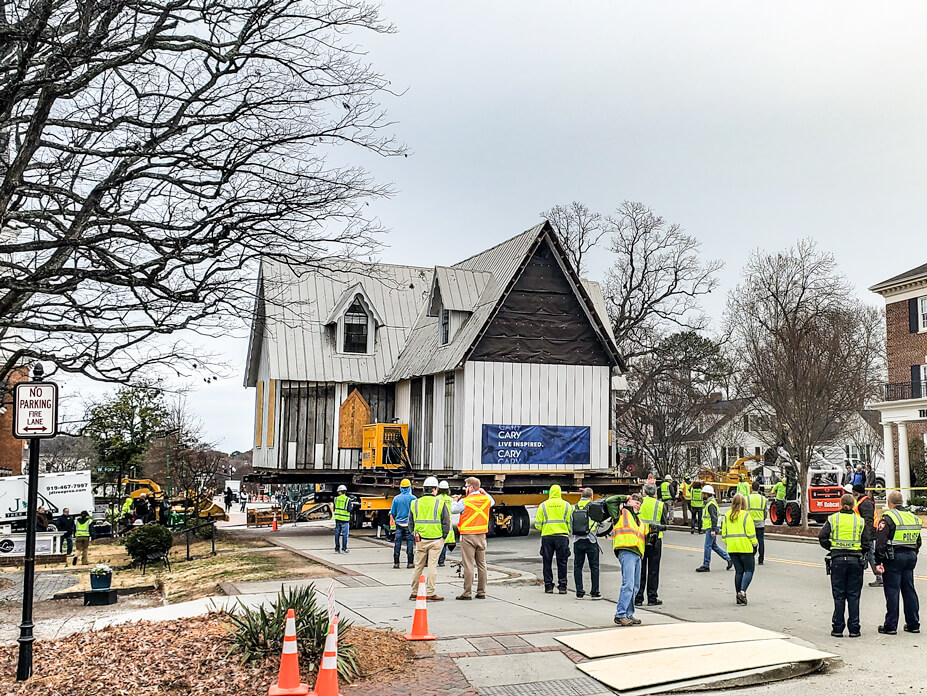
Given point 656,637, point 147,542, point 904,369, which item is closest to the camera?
point 656,637

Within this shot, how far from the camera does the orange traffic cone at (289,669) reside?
26.0 feet

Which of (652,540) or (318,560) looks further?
(318,560)

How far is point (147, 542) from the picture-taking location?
2264cm

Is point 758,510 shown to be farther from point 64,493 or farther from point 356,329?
point 64,493

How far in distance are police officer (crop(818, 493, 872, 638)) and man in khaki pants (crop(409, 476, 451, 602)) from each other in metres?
5.70

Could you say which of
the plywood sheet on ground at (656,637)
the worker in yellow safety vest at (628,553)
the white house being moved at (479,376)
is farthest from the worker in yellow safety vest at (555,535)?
the white house being moved at (479,376)

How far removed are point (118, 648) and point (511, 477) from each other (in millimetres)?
17692

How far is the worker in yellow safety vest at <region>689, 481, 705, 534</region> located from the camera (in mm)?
26797

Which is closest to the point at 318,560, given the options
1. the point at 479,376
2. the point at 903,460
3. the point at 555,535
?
the point at 555,535

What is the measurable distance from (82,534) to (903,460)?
3832cm

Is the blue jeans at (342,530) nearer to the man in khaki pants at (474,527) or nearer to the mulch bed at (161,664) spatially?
the man in khaki pants at (474,527)

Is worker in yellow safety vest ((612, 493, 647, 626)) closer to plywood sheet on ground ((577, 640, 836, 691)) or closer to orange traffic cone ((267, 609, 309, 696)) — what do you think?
plywood sheet on ground ((577, 640, 836, 691))

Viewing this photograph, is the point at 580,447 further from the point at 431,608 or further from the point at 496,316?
the point at 431,608

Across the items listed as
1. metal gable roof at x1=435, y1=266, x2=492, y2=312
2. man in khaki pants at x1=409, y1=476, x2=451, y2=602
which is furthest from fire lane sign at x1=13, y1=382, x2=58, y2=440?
metal gable roof at x1=435, y1=266, x2=492, y2=312
